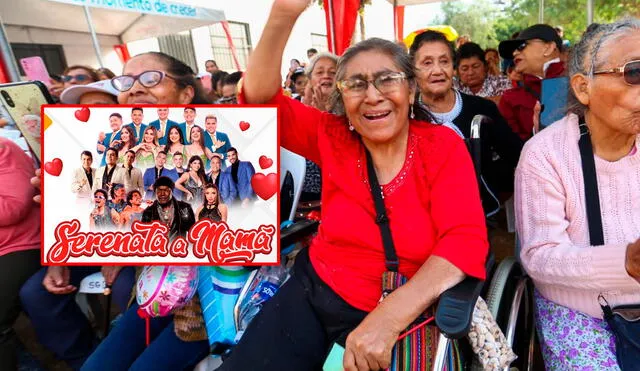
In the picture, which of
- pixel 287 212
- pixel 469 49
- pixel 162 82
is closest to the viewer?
pixel 162 82

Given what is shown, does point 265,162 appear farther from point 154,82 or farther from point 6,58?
point 6,58

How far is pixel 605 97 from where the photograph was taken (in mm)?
1437

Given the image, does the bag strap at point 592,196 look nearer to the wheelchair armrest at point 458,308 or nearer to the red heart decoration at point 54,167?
the wheelchair armrest at point 458,308

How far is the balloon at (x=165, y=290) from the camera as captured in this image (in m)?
1.67

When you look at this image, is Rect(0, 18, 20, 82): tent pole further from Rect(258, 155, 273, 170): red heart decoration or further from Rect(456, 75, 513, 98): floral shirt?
Rect(456, 75, 513, 98): floral shirt

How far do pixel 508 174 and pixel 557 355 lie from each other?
39.8 inches

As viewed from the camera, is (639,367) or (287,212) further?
(287,212)

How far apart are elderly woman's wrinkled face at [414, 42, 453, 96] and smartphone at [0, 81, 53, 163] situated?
6.34ft

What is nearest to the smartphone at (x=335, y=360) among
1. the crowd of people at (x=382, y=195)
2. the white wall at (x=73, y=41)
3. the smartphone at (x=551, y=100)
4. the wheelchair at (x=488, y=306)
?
the crowd of people at (x=382, y=195)

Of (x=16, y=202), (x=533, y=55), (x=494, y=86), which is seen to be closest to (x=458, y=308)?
(x=16, y=202)

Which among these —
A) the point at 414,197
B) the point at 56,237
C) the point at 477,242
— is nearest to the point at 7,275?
the point at 56,237

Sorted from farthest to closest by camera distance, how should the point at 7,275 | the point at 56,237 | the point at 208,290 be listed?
1. the point at 7,275
2. the point at 208,290
3. the point at 56,237

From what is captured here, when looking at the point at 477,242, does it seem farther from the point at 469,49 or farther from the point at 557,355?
the point at 469,49

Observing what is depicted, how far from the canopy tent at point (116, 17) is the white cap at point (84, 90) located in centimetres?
391
